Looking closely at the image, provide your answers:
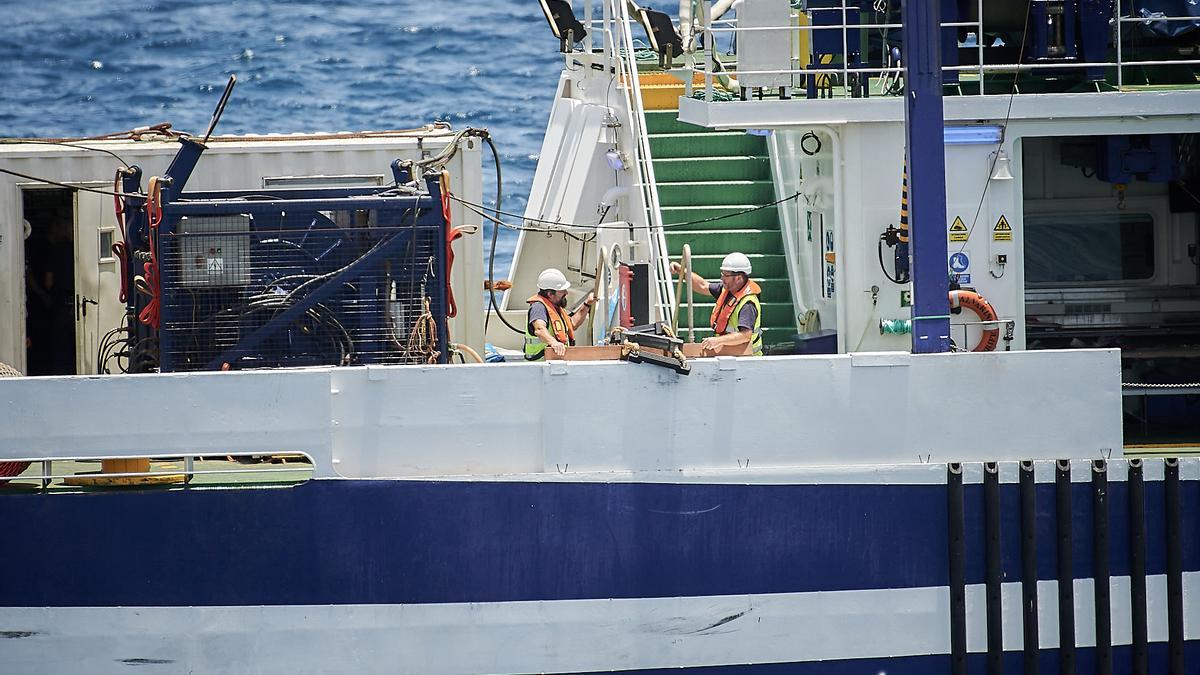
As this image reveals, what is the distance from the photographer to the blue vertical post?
24.6 feet

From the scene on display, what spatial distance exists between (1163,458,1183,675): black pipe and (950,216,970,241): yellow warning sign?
6.56ft

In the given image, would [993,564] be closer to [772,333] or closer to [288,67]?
[772,333]

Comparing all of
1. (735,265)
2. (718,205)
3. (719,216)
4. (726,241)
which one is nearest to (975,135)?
(735,265)

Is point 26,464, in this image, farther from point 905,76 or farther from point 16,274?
point 905,76

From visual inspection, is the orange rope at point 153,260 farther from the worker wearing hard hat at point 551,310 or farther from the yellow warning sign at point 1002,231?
the yellow warning sign at point 1002,231

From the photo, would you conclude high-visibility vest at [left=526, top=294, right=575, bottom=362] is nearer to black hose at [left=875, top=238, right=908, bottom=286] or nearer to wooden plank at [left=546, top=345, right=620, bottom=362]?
wooden plank at [left=546, top=345, right=620, bottom=362]

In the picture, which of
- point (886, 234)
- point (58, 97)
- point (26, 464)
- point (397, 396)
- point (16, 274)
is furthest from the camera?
point (58, 97)

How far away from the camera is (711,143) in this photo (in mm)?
12734

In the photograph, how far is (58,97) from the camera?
33094 millimetres

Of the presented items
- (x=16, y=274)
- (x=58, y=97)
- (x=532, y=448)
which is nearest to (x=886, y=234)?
(x=532, y=448)

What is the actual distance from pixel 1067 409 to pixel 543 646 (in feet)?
9.97

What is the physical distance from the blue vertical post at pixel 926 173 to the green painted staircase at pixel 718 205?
3549 mm

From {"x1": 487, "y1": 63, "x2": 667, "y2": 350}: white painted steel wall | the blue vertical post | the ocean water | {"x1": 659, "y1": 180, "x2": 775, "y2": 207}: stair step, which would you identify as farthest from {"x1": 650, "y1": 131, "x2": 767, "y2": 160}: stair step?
Answer: the ocean water

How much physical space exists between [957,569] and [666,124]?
633 centimetres
